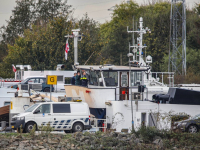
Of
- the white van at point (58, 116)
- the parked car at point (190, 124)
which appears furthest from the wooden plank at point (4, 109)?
the parked car at point (190, 124)

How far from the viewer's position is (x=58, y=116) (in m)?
21.8

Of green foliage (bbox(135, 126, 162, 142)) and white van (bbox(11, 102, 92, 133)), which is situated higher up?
white van (bbox(11, 102, 92, 133))

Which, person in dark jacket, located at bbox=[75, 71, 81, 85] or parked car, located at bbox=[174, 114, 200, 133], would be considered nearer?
parked car, located at bbox=[174, 114, 200, 133]

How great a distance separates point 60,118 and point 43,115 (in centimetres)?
84

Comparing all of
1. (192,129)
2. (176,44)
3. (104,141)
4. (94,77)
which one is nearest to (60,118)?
(104,141)

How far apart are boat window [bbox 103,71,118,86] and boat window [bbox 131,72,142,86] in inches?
38.3

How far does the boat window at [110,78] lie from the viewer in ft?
82.5

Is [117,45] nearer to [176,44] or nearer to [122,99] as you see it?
[176,44]

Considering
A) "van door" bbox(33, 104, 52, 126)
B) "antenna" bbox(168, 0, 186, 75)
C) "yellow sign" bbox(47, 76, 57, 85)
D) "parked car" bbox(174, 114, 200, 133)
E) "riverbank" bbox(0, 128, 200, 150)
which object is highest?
"antenna" bbox(168, 0, 186, 75)

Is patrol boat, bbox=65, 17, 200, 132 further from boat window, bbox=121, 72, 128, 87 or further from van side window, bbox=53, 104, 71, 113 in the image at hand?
van side window, bbox=53, 104, 71, 113

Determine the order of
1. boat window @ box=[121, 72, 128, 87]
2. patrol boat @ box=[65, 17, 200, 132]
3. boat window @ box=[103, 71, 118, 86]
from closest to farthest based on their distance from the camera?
patrol boat @ box=[65, 17, 200, 132], boat window @ box=[103, 71, 118, 86], boat window @ box=[121, 72, 128, 87]

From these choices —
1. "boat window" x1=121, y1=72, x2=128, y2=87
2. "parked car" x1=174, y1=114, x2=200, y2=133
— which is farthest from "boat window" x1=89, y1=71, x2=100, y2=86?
"parked car" x1=174, y1=114, x2=200, y2=133

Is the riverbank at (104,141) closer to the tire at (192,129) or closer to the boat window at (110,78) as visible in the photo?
the tire at (192,129)

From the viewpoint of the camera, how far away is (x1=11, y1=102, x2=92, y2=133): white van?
2142cm
